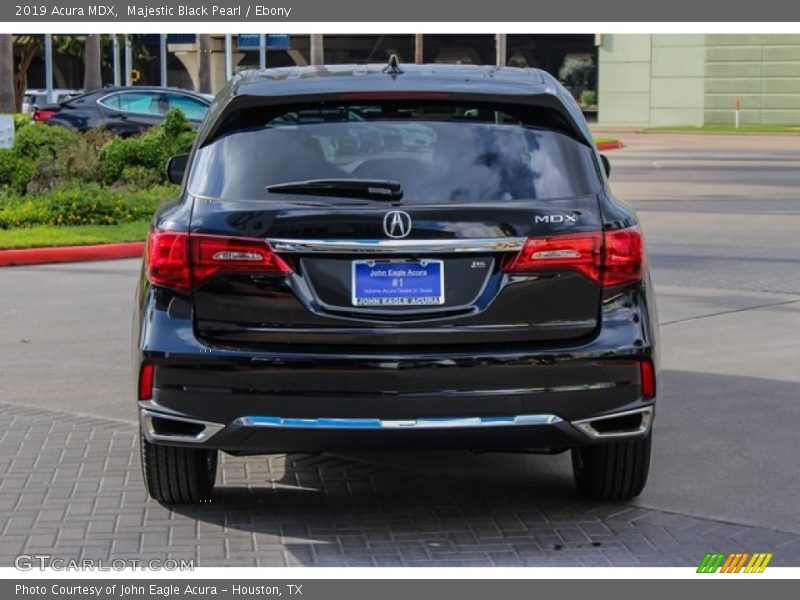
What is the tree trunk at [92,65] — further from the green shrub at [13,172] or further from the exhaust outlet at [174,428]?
the exhaust outlet at [174,428]

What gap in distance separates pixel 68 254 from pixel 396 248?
10.0 meters

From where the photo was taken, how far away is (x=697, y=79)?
188 feet

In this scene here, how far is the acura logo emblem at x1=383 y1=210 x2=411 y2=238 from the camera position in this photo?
212 inches

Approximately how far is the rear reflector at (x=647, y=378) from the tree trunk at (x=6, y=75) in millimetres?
24601

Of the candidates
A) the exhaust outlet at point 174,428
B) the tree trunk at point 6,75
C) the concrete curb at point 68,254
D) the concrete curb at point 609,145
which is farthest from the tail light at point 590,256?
the concrete curb at point 609,145

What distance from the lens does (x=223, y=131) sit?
580cm

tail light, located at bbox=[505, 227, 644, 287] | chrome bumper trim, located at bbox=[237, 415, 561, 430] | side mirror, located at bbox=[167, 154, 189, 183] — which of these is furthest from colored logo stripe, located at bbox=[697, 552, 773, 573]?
side mirror, located at bbox=[167, 154, 189, 183]

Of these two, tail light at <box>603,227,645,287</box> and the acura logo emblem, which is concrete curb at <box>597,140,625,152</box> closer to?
tail light at <box>603,227,645,287</box>

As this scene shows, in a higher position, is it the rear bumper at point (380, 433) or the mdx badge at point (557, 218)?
the mdx badge at point (557, 218)

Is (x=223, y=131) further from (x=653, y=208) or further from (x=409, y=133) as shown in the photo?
(x=653, y=208)

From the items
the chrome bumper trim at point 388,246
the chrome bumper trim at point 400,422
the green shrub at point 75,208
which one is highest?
the chrome bumper trim at point 388,246

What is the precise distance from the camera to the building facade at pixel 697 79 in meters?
55.3

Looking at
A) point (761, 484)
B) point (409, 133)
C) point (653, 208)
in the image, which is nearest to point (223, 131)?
point (409, 133)

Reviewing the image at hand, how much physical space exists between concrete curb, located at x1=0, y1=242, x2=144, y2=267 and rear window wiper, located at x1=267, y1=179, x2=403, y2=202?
379 inches
